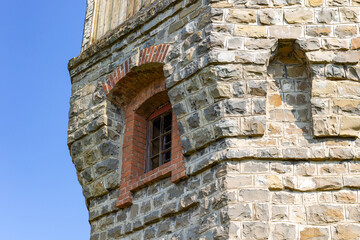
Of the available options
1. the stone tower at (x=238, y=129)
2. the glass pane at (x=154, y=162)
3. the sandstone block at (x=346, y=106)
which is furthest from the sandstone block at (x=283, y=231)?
the glass pane at (x=154, y=162)

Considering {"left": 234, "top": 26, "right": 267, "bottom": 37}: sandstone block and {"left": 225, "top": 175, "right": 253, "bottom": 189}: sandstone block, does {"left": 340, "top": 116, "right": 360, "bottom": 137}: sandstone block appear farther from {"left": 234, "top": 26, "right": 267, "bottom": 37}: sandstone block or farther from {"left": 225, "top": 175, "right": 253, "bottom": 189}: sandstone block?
{"left": 234, "top": 26, "right": 267, "bottom": 37}: sandstone block

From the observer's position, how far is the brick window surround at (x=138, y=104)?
748 cm

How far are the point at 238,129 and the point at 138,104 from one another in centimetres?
195

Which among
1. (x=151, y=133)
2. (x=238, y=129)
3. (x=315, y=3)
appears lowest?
(x=238, y=129)

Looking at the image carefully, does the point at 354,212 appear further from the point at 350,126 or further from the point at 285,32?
the point at 285,32

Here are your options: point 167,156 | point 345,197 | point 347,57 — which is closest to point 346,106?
point 347,57

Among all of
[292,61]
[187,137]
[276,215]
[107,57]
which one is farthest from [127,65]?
[276,215]

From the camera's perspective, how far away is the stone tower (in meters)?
6.27

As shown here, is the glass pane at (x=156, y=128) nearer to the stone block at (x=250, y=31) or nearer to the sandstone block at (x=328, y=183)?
the stone block at (x=250, y=31)

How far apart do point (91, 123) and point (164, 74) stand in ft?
4.61

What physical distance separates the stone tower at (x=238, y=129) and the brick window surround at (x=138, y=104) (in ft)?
0.06

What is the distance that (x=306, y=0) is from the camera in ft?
22.7

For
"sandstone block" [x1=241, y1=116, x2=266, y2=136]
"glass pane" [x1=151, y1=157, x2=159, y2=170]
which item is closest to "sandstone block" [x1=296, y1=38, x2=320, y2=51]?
"sandstone block" [x1=241, y1=116, x2=266, y2=136]

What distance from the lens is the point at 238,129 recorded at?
21.4 feet
